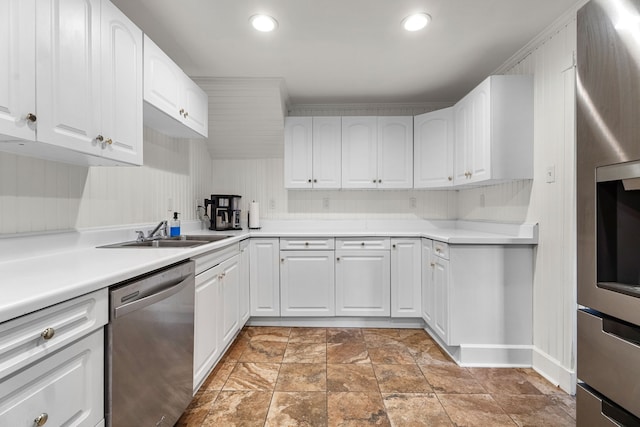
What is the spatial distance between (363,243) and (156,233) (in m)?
1.77

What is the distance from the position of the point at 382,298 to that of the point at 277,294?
1.00m

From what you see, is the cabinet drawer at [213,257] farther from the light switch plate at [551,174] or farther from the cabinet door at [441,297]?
the light switch plate at [551,174]

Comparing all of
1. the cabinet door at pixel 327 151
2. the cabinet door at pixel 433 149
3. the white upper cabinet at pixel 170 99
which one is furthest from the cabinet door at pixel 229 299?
the cabinet door at pixel 433 149

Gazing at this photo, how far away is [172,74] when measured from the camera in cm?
204

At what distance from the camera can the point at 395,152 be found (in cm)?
327

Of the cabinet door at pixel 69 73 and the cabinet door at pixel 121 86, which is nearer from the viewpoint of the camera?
the cabinet door at pixel 69 73

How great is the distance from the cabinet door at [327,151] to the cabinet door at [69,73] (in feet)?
6.92

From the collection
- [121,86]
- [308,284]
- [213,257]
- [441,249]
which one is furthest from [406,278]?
[121,86]

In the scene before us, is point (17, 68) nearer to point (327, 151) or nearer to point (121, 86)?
point (121, 86)

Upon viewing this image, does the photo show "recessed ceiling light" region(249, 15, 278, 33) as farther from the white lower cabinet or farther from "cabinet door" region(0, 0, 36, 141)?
the white lower cabinet

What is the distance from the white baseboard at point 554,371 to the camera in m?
1.87

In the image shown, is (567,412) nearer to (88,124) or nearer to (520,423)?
(520,423)

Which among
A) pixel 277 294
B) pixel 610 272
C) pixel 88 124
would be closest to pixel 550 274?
pixel 610 272

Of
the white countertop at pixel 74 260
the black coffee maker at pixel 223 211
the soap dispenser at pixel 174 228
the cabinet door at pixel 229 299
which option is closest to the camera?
the white countertop at pixel 74 260
